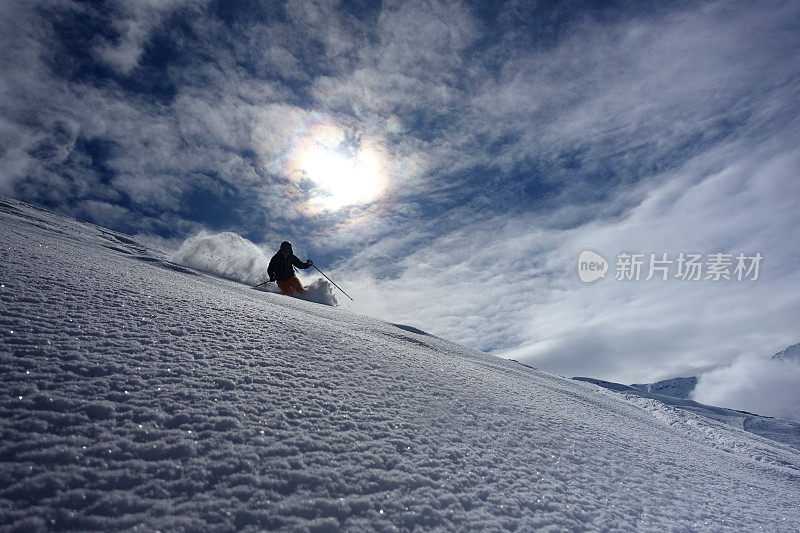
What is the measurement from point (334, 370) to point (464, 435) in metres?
0.86

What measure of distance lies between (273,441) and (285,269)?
843 centimetres

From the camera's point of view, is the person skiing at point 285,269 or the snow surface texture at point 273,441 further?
the person skiing at point 285,269

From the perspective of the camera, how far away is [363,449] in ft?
4.72

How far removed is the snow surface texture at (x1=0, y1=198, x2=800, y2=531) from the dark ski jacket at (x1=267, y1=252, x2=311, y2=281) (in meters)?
6.49

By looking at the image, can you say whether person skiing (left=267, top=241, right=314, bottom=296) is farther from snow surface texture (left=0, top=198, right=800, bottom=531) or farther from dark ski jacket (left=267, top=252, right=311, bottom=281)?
snow surface texture (left=0, top=198, right=800, bottom=531)

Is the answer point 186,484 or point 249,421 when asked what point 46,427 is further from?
point 249,421

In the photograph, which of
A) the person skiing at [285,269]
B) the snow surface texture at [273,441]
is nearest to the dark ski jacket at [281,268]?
the person skiing at [285,269]

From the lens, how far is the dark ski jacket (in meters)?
9.27

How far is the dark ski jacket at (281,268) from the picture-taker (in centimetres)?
927

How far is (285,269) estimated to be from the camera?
934cm

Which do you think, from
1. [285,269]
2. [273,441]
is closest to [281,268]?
[285,269]

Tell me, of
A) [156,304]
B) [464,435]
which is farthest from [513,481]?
[156,304]

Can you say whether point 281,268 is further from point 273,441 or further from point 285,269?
point 273,441

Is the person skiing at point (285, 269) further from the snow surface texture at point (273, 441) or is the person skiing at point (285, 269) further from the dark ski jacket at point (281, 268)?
the snow surface texture at point (273, 441)
